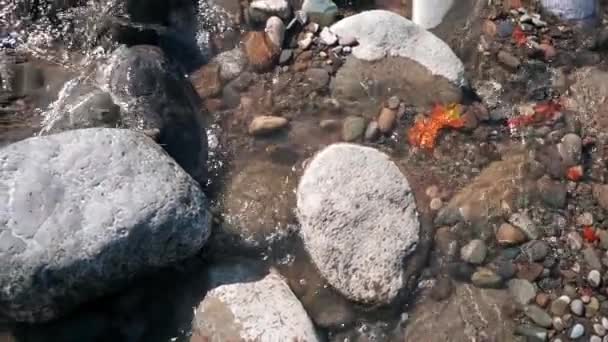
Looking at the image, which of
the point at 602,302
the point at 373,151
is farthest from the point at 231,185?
the point at 602,302

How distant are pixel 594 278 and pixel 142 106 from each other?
2.98 metres

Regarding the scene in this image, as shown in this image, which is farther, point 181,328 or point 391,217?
point 391,217

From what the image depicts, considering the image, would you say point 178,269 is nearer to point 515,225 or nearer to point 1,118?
point 1,118

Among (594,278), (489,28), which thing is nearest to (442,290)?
(594,278)

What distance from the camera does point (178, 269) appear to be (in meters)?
4.04

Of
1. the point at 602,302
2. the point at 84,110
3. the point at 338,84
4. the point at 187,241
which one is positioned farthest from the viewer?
the point at 338,84

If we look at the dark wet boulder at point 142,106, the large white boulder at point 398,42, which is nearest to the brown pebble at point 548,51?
the large white boulder at point 398,42

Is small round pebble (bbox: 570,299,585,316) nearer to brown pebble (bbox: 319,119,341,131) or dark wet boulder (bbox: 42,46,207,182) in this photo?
brown pebble (bbox: 319,119,341,131)

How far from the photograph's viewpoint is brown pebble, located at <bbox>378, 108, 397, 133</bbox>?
456 centimetres

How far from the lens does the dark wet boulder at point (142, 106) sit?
4309mm

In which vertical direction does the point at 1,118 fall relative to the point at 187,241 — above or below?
above

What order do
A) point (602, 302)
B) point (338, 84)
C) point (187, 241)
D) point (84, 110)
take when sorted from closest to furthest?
point (187, 241), point (602, 302), point (84, 110), point (338, 84)

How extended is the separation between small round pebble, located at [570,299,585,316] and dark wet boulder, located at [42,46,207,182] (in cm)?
240

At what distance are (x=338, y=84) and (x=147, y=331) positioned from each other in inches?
81.0
